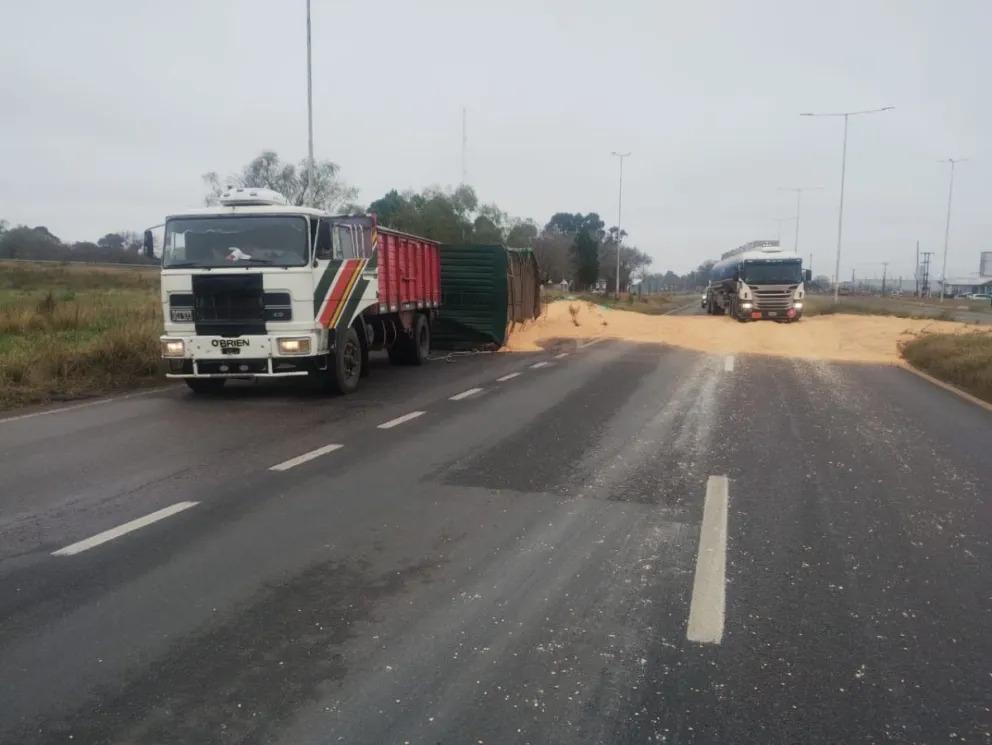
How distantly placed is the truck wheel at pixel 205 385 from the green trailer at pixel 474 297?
827cm

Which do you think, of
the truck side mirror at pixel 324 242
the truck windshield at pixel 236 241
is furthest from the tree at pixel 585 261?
the truck windshield at pixel 236 241

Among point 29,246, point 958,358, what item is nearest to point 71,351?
point 958,358

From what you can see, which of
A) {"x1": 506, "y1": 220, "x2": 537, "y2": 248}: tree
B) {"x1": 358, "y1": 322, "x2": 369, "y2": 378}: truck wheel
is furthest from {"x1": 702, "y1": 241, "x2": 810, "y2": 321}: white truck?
{"x1": 506, "y1": 220, "x2": 537, "y2": 248}: tree

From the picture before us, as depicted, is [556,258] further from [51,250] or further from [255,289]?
[255,289]

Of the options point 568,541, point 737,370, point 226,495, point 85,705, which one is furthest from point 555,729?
point 737,370

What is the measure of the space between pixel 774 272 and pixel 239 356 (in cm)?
2546

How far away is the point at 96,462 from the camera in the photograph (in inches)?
301

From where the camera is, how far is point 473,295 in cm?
2067

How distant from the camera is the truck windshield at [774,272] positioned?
3172 cm

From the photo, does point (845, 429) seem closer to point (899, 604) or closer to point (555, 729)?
point (899, 604)

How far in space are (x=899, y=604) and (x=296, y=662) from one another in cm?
313

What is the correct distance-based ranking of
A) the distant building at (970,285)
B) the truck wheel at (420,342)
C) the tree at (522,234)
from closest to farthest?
the truck wheel at (420,342) < the tree at (522,234) < the distant building at (970,285)

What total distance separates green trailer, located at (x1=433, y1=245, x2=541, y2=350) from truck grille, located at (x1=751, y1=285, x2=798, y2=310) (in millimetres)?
14030

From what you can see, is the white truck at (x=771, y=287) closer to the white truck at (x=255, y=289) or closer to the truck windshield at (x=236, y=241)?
the white truck at (x=255, y=289)
